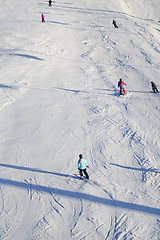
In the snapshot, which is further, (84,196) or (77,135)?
(77,135)

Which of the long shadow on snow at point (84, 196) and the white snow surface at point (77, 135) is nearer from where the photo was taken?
the white snow surface at point (77, 135)

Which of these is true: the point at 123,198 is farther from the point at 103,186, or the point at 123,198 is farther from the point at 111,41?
the point at 111,41

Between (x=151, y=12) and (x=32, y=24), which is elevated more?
(x=151, y=12)

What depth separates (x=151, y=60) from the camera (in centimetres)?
1727

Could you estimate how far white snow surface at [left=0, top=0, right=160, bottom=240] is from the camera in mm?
6590

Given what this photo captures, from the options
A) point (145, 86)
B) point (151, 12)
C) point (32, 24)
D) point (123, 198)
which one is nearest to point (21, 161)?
point (123, 198)

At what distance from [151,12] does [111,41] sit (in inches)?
813

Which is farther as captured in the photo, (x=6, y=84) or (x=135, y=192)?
(x=6, y=84)

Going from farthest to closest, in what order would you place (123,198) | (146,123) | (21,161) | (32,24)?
(32,24) → (146,123) → (21,161) → (123,198)

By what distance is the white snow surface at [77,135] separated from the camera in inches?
259

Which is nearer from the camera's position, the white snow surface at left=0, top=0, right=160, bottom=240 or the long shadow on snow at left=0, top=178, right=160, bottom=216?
the white snow surface at left=0, top=0, right=160, bottom=240

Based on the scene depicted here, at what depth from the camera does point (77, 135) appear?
10031 millimetres

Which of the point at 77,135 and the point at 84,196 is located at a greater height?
the point at 77,135

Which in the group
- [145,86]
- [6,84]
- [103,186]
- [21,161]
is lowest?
[103,186]
